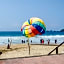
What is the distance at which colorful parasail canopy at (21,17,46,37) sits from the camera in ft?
59.8

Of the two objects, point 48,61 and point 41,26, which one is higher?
point 41,26

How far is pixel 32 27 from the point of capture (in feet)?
60.6

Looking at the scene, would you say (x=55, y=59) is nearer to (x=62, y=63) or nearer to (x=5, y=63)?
(x=62, y=63)

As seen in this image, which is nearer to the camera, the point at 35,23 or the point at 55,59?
the point at 55,59

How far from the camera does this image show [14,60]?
498 cm

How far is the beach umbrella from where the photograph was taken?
18.2 metres

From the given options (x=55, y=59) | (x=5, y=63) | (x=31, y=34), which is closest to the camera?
(x=5, y=63)

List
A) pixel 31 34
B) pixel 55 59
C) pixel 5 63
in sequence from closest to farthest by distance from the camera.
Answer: pixel 5 63
pixel 55 59
pixel 31 34

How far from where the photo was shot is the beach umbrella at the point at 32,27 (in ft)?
59.8

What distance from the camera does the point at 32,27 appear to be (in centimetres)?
1848

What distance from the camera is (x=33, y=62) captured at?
16.1ft

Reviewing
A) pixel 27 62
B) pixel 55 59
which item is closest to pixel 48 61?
pixel 55 59

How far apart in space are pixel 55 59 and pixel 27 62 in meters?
0.93

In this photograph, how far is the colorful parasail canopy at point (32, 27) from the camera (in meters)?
18.2
